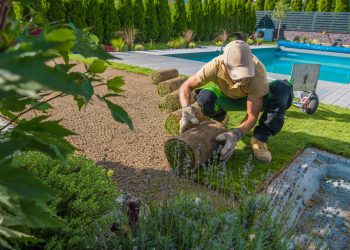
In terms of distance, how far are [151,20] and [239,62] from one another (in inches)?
541

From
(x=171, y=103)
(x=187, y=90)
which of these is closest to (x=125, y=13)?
(x=171, y=103)

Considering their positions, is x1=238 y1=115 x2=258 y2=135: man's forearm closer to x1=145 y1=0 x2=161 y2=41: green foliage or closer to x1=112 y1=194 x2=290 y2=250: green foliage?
x1=112 y1=194 x2=290 y2=250: green foliage

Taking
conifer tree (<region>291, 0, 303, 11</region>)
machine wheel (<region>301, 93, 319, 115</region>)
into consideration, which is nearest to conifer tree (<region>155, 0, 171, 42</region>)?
machine wheel (<region>301, 93, 319, 115</region>)

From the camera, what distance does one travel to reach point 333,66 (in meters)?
16.6

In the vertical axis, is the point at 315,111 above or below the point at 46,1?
below

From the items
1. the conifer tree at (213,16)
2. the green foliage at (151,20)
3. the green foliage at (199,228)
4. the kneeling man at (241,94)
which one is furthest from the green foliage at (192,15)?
the green foliage at (199,228)

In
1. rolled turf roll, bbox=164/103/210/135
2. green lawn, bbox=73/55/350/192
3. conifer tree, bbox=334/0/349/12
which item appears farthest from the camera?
conifer tree, bbox=334/0/349/12

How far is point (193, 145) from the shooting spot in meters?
2.99

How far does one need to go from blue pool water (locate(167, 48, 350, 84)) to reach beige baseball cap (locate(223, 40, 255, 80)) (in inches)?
395

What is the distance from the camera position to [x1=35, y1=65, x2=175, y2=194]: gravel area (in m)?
3.17

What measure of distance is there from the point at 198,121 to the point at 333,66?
1556cm

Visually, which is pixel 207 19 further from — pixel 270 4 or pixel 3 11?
pixel 3 11

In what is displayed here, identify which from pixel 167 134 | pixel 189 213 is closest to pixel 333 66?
pixel 167 134

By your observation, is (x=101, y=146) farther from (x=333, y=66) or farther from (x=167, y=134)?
(x=333, y=66)
